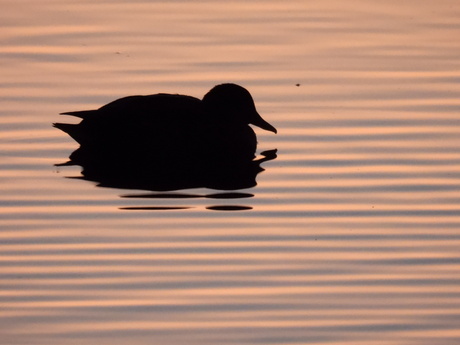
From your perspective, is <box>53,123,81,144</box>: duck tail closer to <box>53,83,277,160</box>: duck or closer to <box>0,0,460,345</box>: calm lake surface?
<box>53,83,277,160</box>: duck

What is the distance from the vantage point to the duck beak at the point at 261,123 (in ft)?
46.7

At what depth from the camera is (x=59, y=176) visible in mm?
12961

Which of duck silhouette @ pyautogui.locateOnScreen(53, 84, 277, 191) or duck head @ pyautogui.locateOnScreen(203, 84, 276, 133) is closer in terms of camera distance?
duck silhouette @ pyautogui.locateOnScreen(53, 84, 277, 191)

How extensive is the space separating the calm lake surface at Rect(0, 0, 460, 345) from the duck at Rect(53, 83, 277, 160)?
257 millimetres

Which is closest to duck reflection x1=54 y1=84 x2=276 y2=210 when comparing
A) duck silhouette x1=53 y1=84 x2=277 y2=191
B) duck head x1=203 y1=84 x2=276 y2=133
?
duck silhouette x1=53 y1=84 x2=277 y2=191

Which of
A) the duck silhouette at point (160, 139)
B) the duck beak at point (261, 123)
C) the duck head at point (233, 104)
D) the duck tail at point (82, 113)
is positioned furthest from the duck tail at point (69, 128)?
the duck beak at point (261, 123)

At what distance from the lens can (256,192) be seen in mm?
12578

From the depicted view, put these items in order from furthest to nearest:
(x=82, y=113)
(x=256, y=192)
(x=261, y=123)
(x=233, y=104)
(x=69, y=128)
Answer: (x=233, y=104)
(x=261, y=123)
(x=69, y=128)
(x=82, y=113)
(x=256, y=192)

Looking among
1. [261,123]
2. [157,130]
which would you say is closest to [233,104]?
[261,123]

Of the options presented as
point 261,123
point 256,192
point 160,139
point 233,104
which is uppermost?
point 233,104

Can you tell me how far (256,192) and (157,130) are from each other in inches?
63.9

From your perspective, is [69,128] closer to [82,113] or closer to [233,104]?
[82,113]

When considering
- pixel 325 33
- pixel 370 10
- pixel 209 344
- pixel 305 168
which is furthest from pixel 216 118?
pixel 209 344

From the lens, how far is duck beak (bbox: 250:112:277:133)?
14.2 meters
